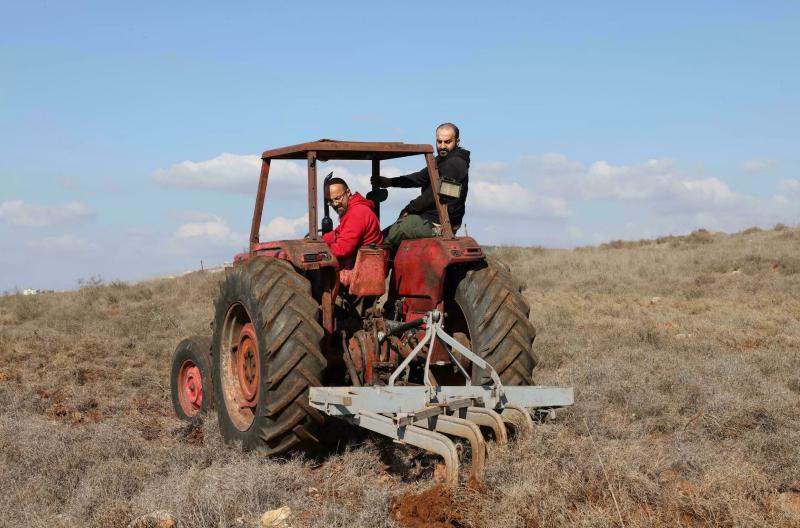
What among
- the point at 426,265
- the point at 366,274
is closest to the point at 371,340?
the point at 366,274

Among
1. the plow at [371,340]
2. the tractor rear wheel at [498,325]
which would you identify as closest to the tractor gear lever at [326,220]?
the plow at [371,340]

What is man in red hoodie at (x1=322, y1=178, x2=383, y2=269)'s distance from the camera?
5820mm

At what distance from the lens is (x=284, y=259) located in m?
5.79

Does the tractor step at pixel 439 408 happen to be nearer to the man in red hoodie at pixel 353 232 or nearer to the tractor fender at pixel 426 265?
the tractor fender at pixel 426 265

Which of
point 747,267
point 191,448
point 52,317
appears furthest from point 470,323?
point 747,267

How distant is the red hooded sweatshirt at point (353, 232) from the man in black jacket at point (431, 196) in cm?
32

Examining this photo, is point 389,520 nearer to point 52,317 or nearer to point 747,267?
point 52,317

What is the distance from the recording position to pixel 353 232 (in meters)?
5.82

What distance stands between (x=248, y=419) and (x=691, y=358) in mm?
5254

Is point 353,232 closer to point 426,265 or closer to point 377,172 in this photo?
point 426,265

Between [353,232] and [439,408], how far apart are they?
1681 millimetres

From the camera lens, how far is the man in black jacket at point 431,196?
6262 mm

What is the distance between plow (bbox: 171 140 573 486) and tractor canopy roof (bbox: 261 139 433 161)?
1 cm

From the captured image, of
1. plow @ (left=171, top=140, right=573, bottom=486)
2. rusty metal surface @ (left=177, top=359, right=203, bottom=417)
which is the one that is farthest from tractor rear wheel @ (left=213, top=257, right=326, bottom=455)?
rusty metal surface @ (left=177, top=359, right=203, bottom=417)
